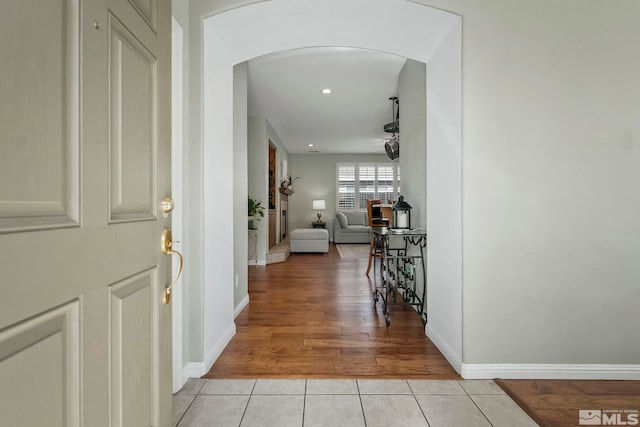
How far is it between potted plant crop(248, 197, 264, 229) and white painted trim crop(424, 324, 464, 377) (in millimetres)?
3370

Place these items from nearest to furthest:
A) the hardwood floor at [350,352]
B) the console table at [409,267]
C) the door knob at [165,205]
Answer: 1. the door knob at [165,205]
2. the hardwood floor at [350,352]
3. the console table at [409,267]

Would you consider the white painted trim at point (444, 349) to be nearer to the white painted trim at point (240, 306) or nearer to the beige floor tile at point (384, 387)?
the beige floor tile at point (384, 387)

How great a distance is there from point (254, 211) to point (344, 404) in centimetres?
393

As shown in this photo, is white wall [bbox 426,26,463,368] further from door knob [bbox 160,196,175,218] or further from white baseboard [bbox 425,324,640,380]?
door knob [bbox 160,196,175,218]

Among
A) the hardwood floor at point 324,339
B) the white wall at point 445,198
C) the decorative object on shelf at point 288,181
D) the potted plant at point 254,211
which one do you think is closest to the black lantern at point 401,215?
the white wall at point 445,198

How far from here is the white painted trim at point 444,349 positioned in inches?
81.0

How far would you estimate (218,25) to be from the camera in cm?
212

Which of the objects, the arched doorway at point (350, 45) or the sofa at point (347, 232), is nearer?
the arched doorway at point (350, 45)

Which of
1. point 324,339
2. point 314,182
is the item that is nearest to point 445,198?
point 324,339

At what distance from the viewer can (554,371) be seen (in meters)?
1.98

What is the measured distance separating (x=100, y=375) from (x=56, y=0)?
78cm

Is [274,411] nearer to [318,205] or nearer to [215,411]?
[215,411]

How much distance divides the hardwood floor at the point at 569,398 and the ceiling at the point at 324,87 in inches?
126

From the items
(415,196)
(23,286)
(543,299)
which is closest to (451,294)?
(543,299)
